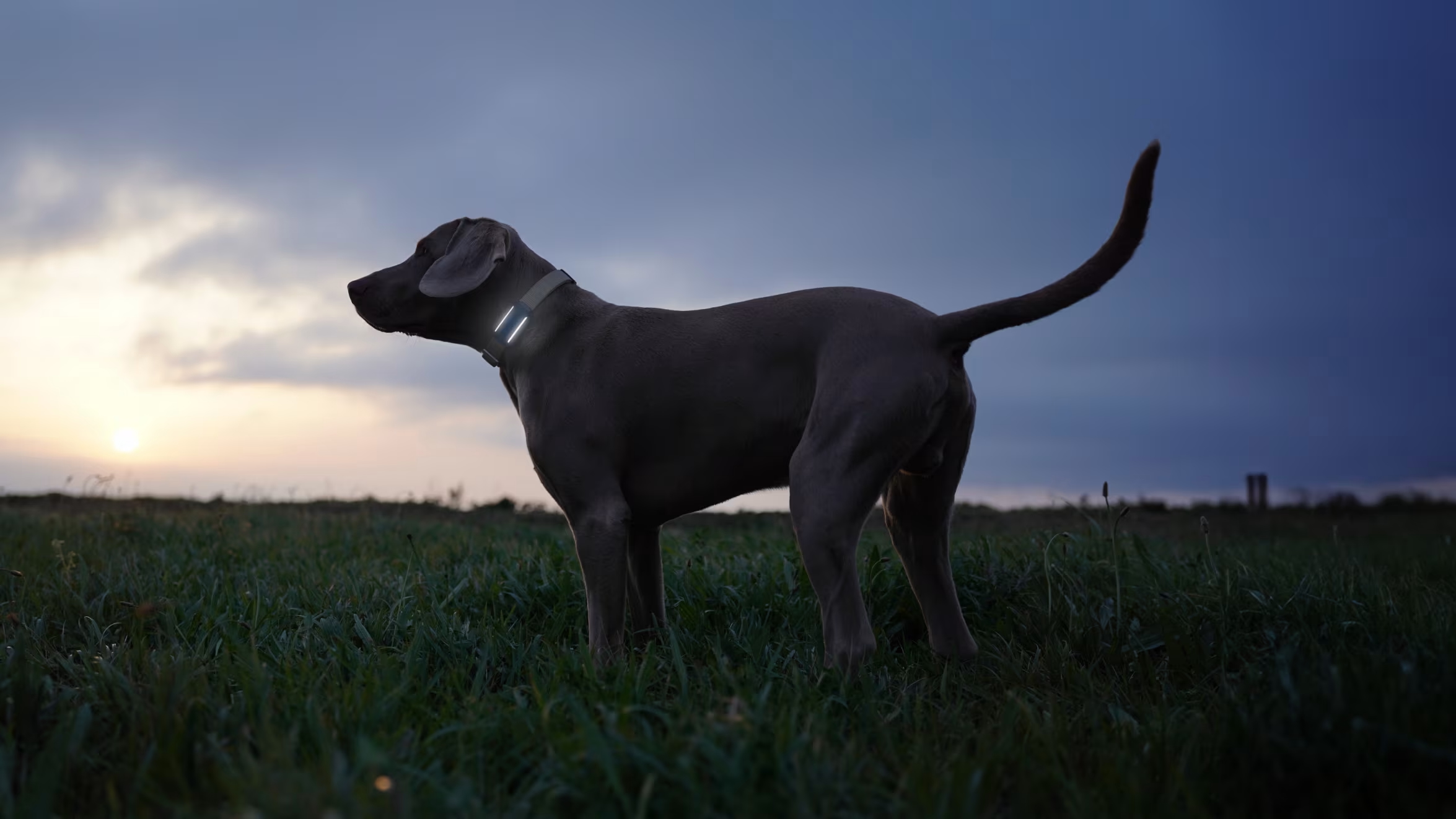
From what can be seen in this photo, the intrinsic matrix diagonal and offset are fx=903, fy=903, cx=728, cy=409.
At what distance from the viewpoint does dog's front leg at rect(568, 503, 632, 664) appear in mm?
3693

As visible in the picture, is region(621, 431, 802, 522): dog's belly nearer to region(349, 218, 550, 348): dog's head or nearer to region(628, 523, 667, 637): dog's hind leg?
region(628, 523, 667, 637): dog's hind leg

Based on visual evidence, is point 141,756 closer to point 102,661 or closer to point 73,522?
point 102,661

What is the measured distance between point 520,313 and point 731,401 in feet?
3.84

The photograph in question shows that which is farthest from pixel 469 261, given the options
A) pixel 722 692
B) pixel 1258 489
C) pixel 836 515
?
pixel 1258 489

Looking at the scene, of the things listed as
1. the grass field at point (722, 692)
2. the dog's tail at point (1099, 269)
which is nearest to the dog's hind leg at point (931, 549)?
the grass field at point (722, 692)

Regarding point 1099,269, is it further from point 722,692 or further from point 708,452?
point 722,692

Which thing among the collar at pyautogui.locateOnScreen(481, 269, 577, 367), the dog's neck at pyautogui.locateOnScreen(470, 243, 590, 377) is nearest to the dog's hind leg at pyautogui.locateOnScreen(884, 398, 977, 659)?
the dog's neck at pyautogui.locateOnScreen(470, 243, 590, 377)

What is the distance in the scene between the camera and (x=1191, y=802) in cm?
209

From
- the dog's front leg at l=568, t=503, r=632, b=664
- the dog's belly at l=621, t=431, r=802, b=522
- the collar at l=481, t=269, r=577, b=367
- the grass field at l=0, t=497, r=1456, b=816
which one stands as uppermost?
the collar at l=481, t=269, r=577, b=367

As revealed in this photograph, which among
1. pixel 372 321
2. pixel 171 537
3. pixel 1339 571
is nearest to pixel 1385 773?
pixel 1339 571

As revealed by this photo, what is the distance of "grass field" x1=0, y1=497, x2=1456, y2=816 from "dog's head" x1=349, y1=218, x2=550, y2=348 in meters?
1.34

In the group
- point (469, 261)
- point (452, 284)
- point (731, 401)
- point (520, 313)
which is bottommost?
point (731, 401)

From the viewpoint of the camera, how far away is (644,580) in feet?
13.6

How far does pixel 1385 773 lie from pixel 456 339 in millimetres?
3859
